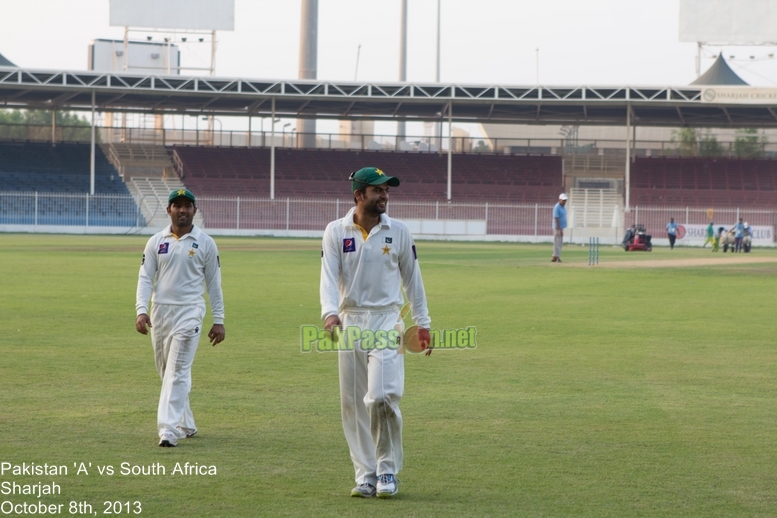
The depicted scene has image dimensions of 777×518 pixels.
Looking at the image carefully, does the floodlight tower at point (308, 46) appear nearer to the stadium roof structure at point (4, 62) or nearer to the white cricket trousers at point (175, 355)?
the stadium roof structure at point (4, 62)

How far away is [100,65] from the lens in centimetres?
6888

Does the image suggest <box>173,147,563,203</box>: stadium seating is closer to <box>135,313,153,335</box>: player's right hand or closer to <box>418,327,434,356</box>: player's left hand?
<box>135,313,153,335</box>: player's right hand

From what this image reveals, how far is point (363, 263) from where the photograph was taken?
18.6 ft

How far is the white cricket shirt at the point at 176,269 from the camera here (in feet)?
22.9

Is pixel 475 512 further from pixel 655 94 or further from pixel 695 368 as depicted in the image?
pixel 655 94

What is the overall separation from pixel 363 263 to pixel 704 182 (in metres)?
55.3

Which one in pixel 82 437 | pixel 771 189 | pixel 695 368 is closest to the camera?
pixel 82 437

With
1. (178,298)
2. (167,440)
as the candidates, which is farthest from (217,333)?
(167,440)

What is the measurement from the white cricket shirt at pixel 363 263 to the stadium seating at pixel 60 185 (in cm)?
4475

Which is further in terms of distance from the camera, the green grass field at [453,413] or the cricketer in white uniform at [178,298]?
the cricketer in white uniform at [178,298]

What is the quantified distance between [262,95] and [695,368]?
42769 millimetres

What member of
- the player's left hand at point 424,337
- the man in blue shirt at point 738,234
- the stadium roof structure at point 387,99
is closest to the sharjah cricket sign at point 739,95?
the stadium roof structure at point 387,99

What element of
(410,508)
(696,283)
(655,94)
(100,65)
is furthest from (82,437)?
(100,65)

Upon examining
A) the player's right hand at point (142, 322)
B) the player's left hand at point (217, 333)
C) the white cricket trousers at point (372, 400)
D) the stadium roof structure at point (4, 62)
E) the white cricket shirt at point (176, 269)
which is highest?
the stadium roof structure at point (4, 62)
